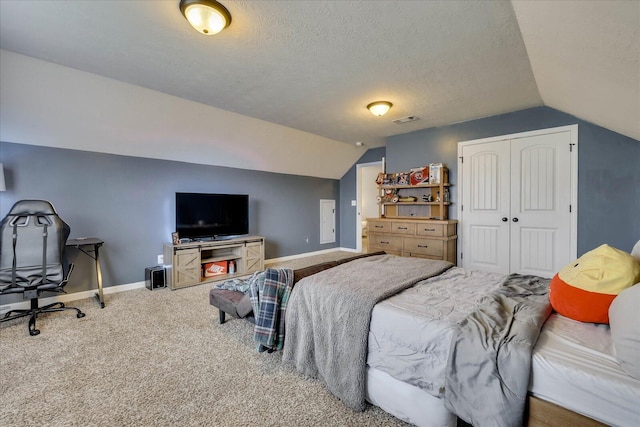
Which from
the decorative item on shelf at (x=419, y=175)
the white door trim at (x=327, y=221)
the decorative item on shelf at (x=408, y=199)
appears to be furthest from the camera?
the white door trim at (x=327, y=221)

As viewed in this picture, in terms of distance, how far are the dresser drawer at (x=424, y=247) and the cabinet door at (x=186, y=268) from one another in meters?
3.17

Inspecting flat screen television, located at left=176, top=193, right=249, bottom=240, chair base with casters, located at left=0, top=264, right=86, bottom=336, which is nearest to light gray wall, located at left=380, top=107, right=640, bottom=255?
flat screen television, located at left=176, top=193, right=249, bottom=240

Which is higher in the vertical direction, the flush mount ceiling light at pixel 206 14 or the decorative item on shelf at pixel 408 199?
the flush mount ceiling light at pixel 206 14

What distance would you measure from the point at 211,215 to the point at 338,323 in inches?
134

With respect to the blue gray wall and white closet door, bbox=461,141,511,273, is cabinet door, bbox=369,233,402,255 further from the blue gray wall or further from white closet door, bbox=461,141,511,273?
the blue gray wall

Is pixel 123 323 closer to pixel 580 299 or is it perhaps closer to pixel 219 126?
pixel 219 126

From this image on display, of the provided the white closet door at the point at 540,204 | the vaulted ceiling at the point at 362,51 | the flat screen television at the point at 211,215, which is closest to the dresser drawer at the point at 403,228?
the white closet door at the point at 540,204

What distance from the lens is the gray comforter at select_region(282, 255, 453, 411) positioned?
61.3 inches

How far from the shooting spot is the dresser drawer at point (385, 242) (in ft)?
14.4

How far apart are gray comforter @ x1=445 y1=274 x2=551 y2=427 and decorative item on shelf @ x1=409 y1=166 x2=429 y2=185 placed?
131 inches

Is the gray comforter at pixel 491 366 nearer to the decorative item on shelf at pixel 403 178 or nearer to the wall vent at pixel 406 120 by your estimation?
the wall vent at pixel 406 120

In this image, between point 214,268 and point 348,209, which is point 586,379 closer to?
point 214,268

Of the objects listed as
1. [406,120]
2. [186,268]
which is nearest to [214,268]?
[186,268]

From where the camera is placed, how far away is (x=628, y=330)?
99 centimetres
